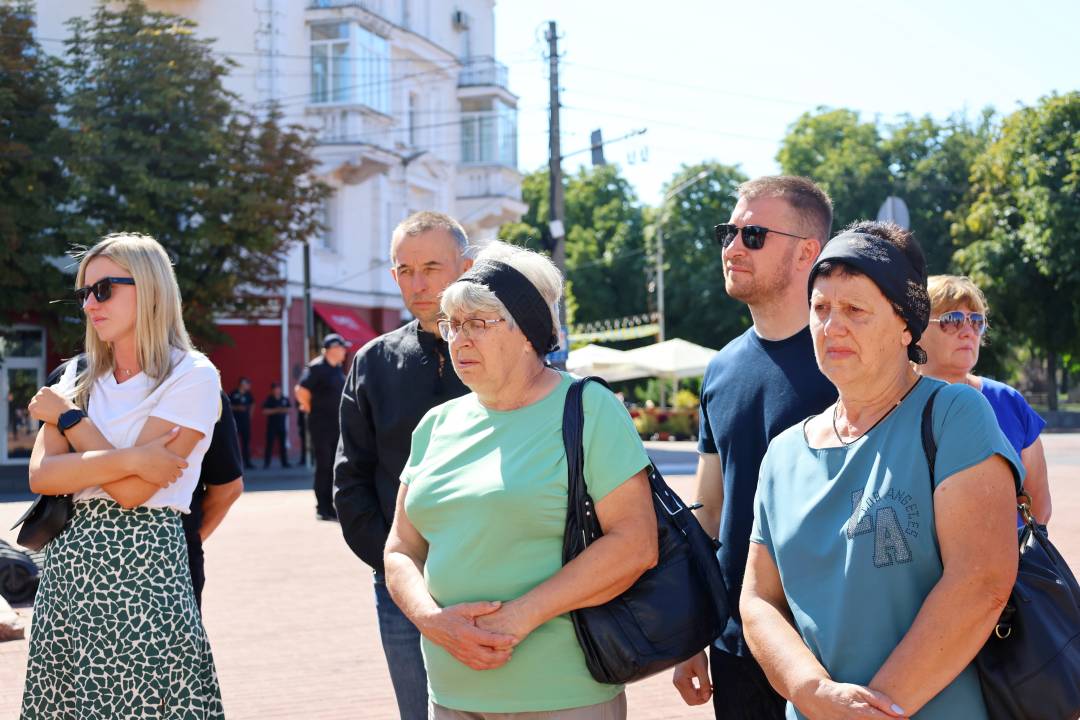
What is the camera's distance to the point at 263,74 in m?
32.1

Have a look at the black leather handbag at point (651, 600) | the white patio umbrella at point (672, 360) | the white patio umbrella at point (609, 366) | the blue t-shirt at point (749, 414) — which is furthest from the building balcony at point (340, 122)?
the black leather handbag at point (651, 600)

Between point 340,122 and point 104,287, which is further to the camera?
point 340,122

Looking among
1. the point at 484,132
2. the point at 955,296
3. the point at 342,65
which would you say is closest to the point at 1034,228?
the point at 484,132

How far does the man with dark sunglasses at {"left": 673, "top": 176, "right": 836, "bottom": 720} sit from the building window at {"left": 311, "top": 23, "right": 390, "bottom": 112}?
29.9 metres

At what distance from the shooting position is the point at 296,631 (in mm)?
8719

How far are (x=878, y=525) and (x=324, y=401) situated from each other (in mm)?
11811

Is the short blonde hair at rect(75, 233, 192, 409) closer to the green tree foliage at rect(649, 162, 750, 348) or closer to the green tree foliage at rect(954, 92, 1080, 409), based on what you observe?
the green tree foliage at rect(954, 92, 1080, 409)

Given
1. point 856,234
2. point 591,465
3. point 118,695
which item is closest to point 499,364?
point 591,465

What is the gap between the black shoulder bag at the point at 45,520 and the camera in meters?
3.87

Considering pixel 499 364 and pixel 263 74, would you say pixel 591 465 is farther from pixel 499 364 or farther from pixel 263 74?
pixel 263 74

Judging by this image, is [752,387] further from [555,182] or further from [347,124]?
[347,124]

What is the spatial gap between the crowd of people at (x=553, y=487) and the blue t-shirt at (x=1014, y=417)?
0.04 ft

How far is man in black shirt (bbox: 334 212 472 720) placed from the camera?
4070mm

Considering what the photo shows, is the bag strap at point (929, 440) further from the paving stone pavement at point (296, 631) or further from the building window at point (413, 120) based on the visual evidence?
the building window at point (413, 120)
